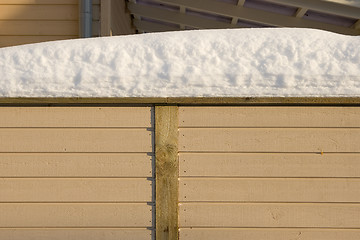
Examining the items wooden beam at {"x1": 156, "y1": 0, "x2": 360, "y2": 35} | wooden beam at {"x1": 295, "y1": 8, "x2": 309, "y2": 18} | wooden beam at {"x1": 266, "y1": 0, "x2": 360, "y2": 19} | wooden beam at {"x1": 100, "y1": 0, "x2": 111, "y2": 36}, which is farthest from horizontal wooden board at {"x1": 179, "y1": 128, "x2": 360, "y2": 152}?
wooden beam at {"x1": 156, "y1": 0, "x2": 360, "y2": 35}

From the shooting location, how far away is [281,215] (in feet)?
9.66

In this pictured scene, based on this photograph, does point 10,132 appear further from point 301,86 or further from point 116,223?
point 301,86

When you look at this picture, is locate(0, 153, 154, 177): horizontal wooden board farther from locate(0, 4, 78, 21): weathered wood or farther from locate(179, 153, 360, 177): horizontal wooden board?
locate(0, 4, 78, 21): weathered wood

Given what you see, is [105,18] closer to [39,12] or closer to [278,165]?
[39,12]

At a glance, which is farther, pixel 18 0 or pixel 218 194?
pixel 18 0

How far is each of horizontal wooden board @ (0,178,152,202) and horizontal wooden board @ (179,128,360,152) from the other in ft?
1.53

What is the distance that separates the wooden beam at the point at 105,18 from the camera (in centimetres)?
548

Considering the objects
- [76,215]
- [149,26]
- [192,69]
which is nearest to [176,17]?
[149,26]

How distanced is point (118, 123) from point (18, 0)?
362cm

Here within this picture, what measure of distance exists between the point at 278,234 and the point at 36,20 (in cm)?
432

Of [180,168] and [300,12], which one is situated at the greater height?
[300,12]

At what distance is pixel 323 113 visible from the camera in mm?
2959

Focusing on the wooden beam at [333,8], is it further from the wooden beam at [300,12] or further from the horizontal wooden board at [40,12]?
the horizontal wooden board at [40,12]

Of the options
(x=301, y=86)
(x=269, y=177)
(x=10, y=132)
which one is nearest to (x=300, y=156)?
(x=269, y=177)
